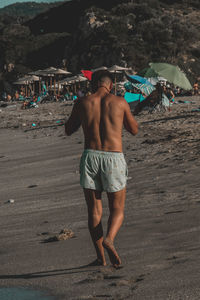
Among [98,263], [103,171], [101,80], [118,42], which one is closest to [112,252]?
[98,263]

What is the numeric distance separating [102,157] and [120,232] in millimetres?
1137

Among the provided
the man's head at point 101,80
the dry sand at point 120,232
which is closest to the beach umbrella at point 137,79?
the dry sand at point 120,232

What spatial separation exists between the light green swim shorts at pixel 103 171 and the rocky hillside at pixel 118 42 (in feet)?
106

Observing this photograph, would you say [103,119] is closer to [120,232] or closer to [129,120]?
[129,120]

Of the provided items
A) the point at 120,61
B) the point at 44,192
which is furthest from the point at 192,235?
the point at 120,61

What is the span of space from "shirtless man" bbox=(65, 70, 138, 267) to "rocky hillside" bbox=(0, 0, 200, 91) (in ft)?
106

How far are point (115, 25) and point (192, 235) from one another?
45.6m

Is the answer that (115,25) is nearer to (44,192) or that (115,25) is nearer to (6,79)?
(6,79)


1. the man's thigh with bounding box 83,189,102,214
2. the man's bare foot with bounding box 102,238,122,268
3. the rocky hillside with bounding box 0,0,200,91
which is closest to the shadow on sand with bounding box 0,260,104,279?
the man's bare foot with bounding box 102,238,122,268

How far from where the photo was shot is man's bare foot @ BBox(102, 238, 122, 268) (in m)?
3.11

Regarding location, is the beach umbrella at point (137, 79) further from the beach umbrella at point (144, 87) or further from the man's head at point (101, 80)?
the man's head at point (101, 80)

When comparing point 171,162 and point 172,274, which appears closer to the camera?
point 172,274

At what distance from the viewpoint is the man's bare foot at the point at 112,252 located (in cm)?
311

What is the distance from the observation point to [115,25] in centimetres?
4731
